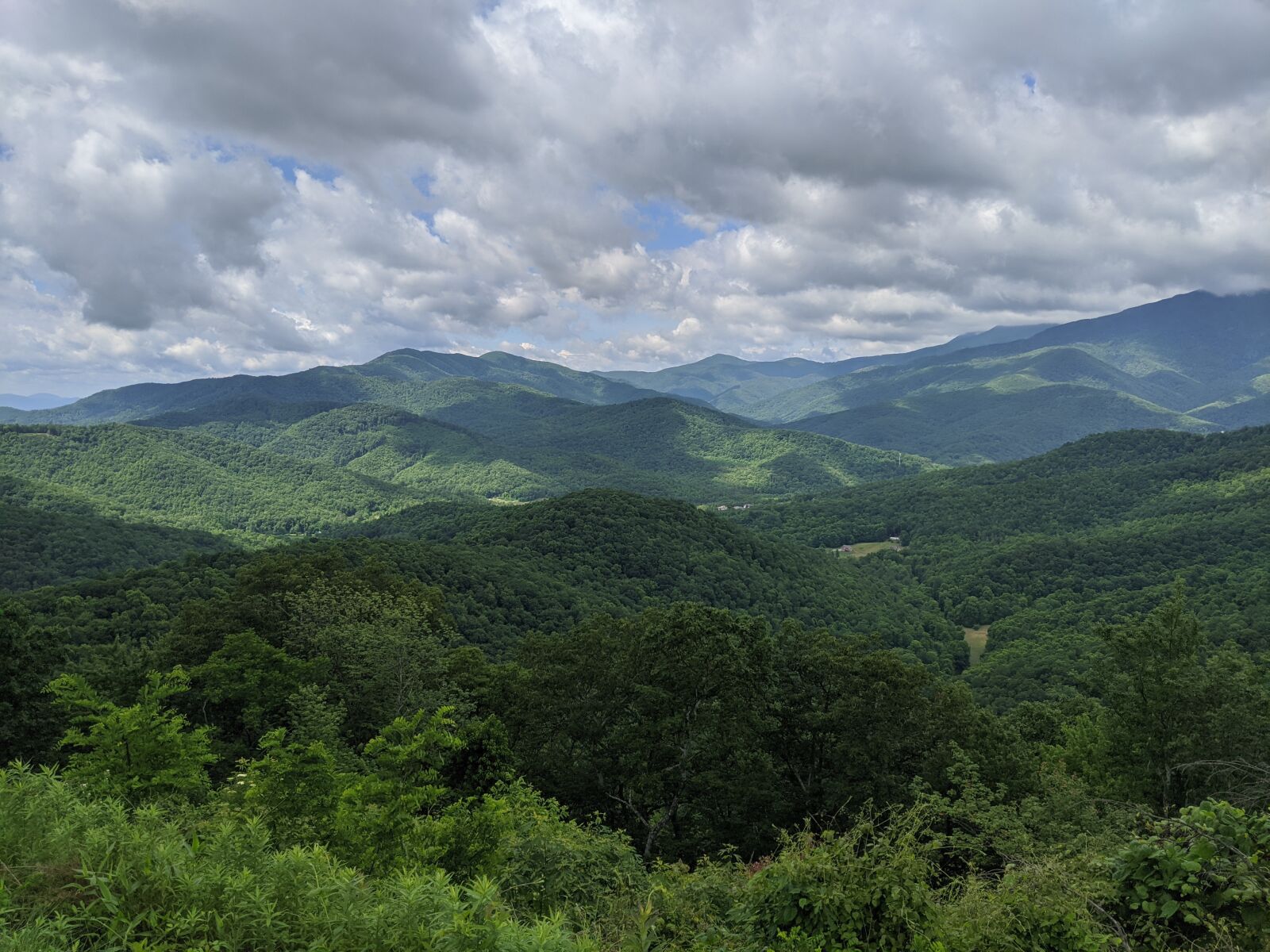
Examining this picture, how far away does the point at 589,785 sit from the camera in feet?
93.5

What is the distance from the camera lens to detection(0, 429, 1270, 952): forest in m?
8.41

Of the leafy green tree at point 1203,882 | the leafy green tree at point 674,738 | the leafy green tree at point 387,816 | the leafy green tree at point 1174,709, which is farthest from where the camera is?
the leafy green tree at point 1174,709

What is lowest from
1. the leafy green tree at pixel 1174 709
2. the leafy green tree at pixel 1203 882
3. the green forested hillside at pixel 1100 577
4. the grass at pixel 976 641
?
the grass at pixel 976 641

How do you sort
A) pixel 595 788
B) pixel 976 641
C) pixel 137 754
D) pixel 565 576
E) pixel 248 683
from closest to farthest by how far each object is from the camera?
pixel 137 754
pixel 595 788
pixel 248 683
pixel 565 576
pixel 976 641

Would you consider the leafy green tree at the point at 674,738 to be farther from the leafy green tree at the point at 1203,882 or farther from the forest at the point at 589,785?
the leafy green tree at the point at 1203,882

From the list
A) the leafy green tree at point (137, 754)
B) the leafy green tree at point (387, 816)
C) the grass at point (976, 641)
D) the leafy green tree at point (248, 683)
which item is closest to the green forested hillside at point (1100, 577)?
the grass at point (976, 641)

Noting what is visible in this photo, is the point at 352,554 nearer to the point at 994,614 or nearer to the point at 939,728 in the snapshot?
the point at 939,728

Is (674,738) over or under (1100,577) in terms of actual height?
over

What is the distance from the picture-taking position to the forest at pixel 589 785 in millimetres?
8406

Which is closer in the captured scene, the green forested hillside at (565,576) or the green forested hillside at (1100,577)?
the green forested hillside at (565,576)

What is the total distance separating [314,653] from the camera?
40062 millimetres

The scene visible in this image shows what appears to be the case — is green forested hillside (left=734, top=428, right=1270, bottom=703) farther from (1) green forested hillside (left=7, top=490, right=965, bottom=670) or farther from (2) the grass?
(1) green forested hillside (left=7, top=490, right=965, bottom=670)

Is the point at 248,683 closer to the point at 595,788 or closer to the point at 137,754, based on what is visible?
→ the point at 137,754

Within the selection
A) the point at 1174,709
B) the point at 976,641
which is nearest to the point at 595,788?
the point at 1174,709
